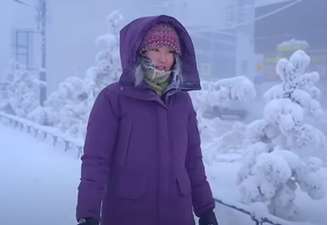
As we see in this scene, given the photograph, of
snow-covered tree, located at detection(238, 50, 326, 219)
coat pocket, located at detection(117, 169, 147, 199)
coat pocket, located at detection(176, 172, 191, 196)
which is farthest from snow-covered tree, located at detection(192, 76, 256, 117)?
coat pocket, located at detection(117, 169, 147, 199)

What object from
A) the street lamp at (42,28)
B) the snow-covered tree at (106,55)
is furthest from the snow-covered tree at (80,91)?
the street lamp at (42,28)

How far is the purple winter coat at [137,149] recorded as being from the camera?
3.76 feet

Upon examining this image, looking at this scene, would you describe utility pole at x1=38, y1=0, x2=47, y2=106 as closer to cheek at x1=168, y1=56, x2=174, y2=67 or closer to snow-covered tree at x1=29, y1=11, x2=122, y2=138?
snow-covered tree at x1=29, y1=11, x2=122, y2=138

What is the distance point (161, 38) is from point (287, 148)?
3.20 feet

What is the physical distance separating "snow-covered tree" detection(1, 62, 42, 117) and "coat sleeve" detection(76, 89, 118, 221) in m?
0.77

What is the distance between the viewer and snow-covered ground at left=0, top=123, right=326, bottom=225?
5.69 feet

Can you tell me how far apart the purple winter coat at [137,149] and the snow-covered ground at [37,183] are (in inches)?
24.3

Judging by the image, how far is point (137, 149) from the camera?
3.84 ft

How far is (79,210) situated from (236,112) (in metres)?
1.10

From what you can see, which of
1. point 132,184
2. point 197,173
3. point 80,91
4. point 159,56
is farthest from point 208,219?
point 80,91

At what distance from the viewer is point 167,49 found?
4.06ft

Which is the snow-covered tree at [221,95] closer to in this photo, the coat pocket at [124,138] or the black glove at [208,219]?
the black glove at [208,219]

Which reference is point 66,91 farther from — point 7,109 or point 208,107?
point 208,107

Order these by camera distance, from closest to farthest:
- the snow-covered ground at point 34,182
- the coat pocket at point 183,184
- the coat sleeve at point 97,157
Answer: the coat sleeve at point 97,157 → the coat pocket at point 183,184 → the snow-covered ground at point 34,182
